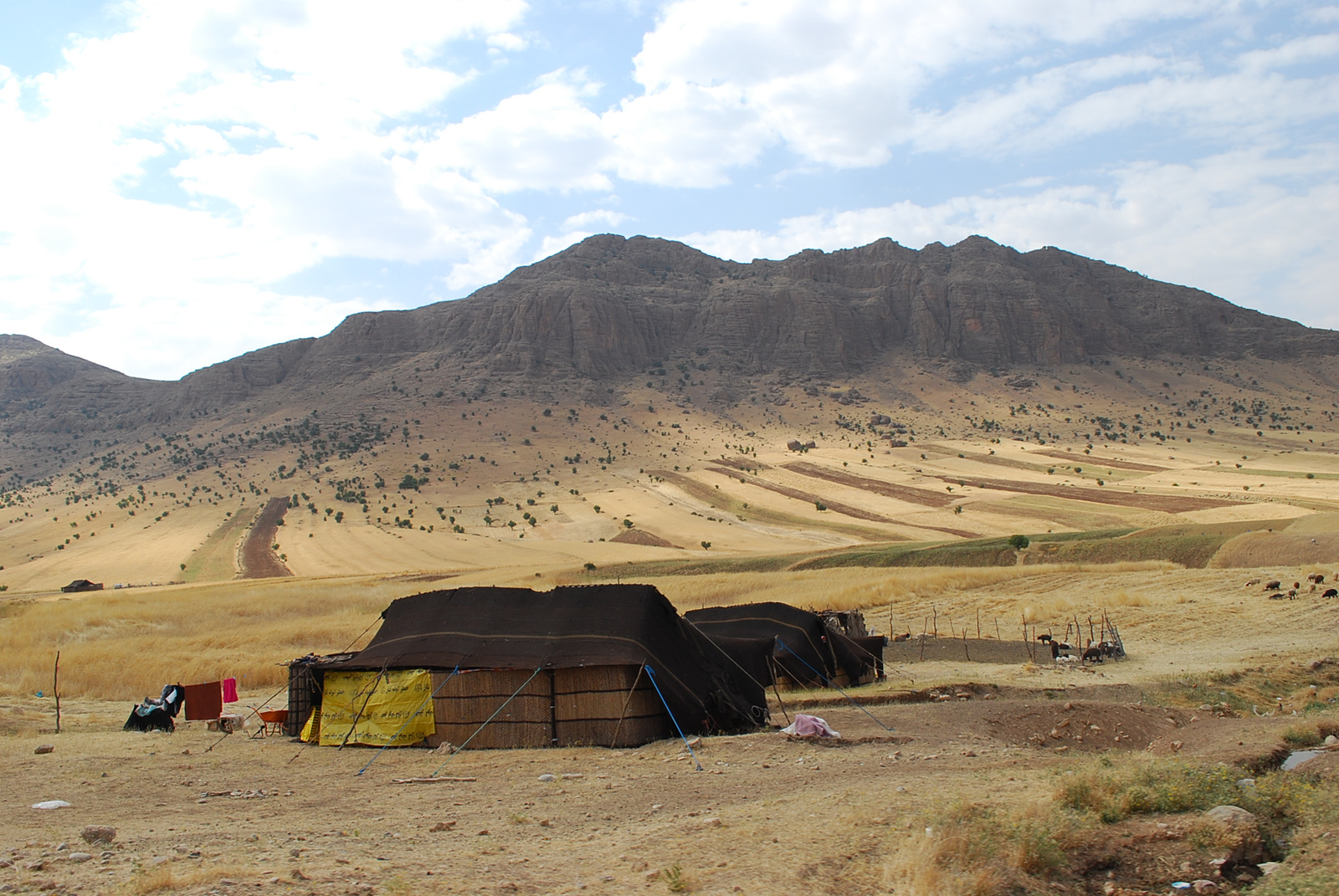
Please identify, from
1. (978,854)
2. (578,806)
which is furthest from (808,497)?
(978,854)

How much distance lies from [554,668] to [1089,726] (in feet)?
29.1

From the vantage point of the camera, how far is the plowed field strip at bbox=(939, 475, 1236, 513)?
6303 centimetres

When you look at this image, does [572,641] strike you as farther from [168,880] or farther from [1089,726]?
[168,880]

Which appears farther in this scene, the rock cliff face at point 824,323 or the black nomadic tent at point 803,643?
the rock cliff face at point 824,323

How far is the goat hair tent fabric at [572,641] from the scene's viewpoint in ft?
51.4

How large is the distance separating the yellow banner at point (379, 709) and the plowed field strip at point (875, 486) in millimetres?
65741

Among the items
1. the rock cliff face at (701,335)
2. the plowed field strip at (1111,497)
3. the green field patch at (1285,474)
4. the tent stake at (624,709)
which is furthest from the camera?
the rock cliff face at (701,335)

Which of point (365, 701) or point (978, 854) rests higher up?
point (978, 854)

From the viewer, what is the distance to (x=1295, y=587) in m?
30.1

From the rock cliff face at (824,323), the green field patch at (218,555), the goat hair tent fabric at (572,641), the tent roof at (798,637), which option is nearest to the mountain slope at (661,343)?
the rock cliff face at (824,323)

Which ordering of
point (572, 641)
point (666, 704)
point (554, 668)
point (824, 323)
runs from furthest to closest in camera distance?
point (824, 323)
point (572, 641)
point (554, 668)
point (666, 704)

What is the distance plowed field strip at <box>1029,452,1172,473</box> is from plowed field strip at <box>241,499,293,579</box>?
247 ft

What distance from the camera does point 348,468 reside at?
100250mm

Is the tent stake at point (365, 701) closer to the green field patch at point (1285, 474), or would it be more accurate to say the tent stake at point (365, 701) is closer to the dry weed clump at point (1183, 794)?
the dry weed clump at point (1183, 794)
